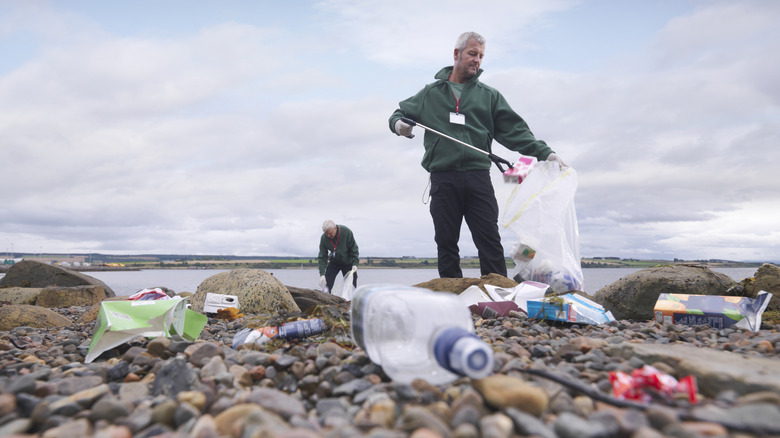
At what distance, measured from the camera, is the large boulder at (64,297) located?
26.2 feet

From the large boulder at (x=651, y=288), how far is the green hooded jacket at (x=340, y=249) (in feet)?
19.5

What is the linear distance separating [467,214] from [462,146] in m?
0.74

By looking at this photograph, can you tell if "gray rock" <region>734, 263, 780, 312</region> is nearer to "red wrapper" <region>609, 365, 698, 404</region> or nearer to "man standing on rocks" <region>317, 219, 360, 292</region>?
"red wrapper" <region>609, 365, 698, 404</region>

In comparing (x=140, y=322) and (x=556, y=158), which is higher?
(x=556, y=158)

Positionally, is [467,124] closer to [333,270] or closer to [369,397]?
[369,397]

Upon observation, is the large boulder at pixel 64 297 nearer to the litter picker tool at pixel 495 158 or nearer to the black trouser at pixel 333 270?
the black trouser at pixel 333 270

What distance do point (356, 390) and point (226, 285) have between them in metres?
4.25

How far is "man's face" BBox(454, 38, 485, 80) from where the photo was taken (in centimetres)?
488

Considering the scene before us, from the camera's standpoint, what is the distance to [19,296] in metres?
7.84

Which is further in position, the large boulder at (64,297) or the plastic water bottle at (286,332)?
the large boulder at (64,297)

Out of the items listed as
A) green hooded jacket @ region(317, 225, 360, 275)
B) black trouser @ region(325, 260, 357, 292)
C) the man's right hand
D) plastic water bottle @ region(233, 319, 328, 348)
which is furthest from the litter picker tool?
black trouser @ region(325, 260, 357, 292)

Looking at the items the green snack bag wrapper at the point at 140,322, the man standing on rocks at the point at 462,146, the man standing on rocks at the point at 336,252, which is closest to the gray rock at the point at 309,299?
the man standing on rocks at the point at 462,146

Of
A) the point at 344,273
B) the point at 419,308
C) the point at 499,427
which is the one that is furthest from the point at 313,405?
the point at 344,273

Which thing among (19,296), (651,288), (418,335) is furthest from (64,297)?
(651,288)
